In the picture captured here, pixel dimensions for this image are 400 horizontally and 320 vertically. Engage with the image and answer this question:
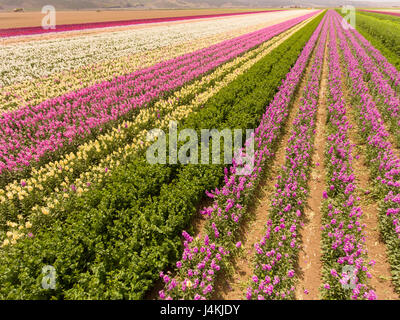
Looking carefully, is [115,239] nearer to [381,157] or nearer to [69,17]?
[381,157]

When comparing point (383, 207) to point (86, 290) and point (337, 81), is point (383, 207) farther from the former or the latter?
point (337, 81)

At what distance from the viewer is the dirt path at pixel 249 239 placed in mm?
4766

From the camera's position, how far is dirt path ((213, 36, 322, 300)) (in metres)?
4.77

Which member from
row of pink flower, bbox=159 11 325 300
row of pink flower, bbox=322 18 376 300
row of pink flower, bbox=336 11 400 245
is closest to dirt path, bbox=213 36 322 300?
row of pink flower, bbox=159 11 325 300

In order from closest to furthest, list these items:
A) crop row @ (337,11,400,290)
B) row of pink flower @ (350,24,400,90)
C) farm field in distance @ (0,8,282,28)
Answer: crop row @ (337,11,400,290), row of pink flower @ (350,24,400,90), farm field in distance @ (0,8,282,28)

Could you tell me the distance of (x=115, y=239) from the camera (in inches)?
199

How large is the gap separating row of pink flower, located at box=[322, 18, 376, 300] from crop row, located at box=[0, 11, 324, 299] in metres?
3.26

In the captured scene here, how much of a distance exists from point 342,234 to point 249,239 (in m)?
2.17

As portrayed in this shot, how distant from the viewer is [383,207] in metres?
6.04

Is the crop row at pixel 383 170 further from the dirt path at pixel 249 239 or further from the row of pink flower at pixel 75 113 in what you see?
the row of pink flower at pixel 75 113

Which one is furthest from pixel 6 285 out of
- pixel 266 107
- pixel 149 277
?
pixel 266 107

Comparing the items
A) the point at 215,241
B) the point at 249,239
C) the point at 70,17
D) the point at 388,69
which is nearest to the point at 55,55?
the point at 215,241

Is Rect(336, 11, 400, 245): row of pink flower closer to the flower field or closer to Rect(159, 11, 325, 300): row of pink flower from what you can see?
the flower field

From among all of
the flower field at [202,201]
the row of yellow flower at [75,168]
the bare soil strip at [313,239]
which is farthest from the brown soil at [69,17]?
the bare soil strip at [313,239]
